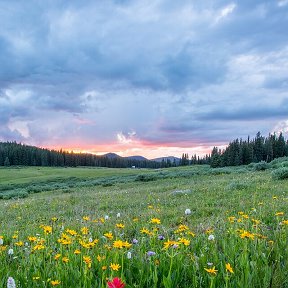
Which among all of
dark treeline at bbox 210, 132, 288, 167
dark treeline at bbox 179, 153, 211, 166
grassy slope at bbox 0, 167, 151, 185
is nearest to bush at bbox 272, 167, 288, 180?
grassy slope at bbox 0, 167, 151, 185

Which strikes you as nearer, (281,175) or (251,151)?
(281,175)

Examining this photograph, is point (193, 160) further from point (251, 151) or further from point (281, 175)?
point (281, 175)

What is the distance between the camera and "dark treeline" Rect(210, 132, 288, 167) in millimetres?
100875

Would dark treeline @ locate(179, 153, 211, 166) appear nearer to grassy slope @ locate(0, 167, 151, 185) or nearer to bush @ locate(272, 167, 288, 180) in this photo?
grassy slope @ locate(0, 167, 151, 185)

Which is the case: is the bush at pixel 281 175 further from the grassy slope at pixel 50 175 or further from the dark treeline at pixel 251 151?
the dark treeline at pixel 251 151

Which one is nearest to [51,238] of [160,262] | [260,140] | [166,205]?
[160,262]

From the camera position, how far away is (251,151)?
101875mm

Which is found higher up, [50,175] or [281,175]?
[281,175]

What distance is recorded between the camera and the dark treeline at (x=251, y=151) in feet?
331

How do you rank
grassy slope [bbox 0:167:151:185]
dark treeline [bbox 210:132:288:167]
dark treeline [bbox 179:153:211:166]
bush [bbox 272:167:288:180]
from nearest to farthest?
1. bush [bbox 272:167:288:180]
2. grassy slope [bbox 0:167:151:185]
3. dark treeline [bbox 210:132:288:167]
4. dark treeline [bbox 179:153:211:166]

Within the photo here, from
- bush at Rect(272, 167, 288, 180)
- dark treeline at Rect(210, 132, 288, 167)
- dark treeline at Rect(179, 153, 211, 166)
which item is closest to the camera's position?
bush at Rect(272, 167, 288, 180)

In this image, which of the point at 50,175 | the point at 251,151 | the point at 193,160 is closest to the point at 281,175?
the point at 50,175

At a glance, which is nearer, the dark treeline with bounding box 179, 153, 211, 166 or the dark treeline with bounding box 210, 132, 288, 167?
the dark treeline with bounding box 210, 132, 288, 167

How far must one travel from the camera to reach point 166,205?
1234cm
